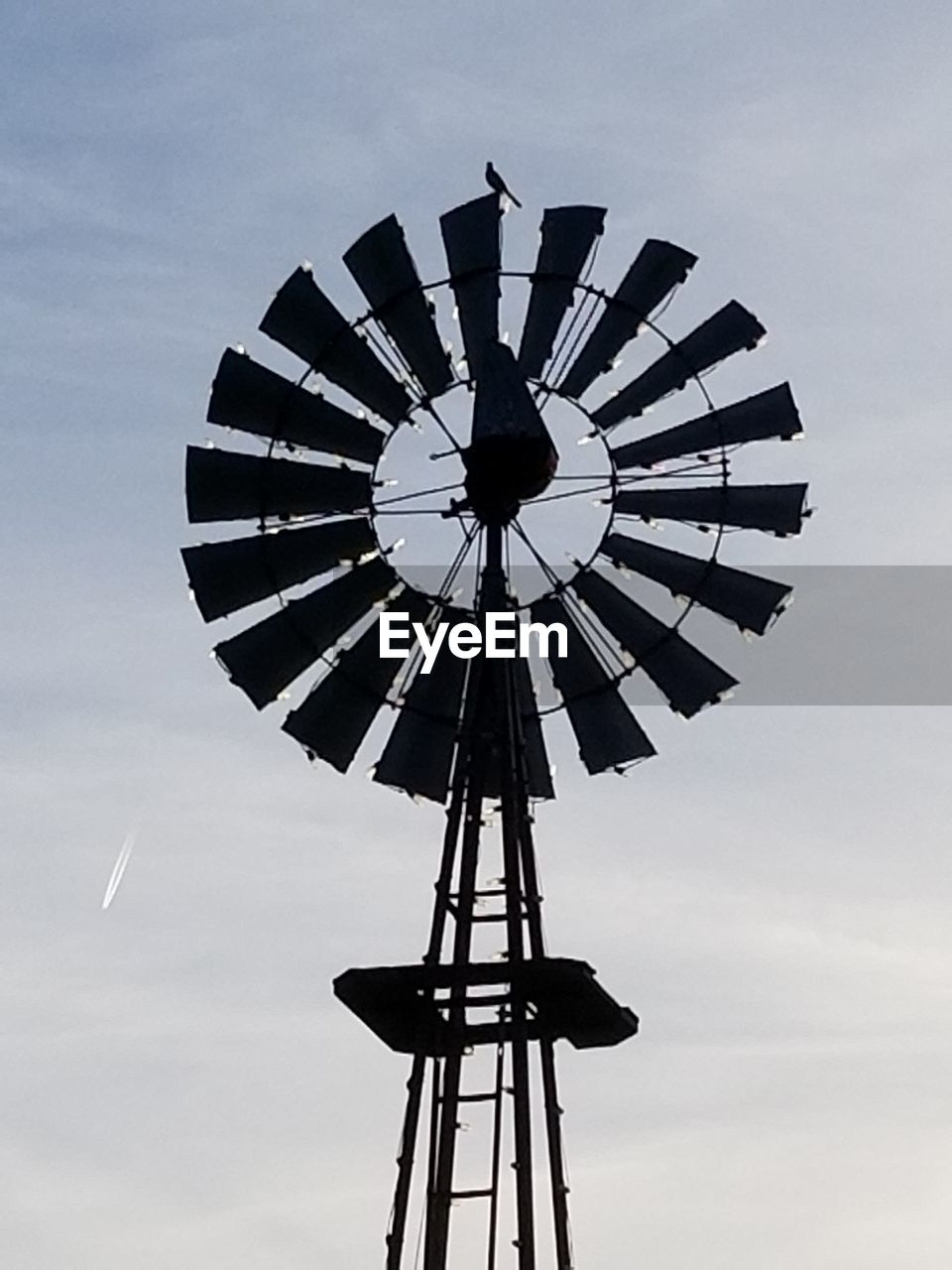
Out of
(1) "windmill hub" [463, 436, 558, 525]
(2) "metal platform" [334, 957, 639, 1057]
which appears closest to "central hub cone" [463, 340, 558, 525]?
(1) "windmill hub" [463, 436, 558, 525]

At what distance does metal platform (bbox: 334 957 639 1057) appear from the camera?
57.9 feet

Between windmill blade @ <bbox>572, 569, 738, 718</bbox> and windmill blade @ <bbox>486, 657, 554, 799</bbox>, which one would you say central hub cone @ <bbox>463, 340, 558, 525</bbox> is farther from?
windmill blade @ <bbox>486, 657, 554, 799</bbox>

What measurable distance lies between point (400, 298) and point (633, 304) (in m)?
1.91

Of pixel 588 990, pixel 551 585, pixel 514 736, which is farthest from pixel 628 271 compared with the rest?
pixel 588 990

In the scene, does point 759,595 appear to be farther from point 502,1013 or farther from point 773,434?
point 502,1013

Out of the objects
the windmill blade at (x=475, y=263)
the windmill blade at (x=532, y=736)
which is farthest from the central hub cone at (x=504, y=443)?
the windmill blade at (x=532, y=736)

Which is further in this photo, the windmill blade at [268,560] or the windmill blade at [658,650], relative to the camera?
the windmill blade at [268,560]

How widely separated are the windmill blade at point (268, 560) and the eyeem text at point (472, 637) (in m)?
0.67

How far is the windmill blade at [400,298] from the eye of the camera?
63.5 feet

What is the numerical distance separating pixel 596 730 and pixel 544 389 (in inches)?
110

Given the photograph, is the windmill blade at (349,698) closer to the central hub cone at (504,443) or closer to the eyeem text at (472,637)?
the eyeem text at (472,637)

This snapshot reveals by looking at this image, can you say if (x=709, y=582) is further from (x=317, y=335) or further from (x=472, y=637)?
(x=317, y=335)

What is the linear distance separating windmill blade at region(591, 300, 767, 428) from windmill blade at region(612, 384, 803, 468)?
0.29m

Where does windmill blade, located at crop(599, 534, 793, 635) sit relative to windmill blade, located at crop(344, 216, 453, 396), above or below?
below
